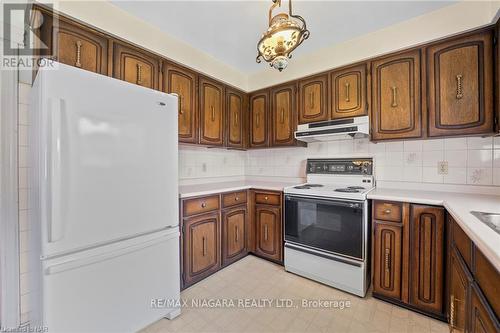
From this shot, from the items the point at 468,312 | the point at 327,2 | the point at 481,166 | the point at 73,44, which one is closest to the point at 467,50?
the point at 481,166

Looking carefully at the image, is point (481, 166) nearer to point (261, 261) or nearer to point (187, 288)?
point (261, 261)

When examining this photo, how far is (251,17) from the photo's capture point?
1.83 metres

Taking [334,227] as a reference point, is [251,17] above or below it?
above

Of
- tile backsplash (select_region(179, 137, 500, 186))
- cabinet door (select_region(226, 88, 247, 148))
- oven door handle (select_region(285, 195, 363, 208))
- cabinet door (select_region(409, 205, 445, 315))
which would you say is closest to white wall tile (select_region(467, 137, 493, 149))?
A: tile backsplash (select_region(179, 137, 500, 186))

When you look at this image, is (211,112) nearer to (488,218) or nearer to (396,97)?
(396,97)

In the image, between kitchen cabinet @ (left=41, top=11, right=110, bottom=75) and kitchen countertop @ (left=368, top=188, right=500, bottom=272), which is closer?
kitchen countertop @ (left=368, top=188, right=500, bottom=272)

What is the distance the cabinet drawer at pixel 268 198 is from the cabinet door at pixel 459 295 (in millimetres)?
1433

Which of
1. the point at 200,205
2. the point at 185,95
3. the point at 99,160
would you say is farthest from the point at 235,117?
the point at 99,160

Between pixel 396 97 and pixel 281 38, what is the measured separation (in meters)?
1.38

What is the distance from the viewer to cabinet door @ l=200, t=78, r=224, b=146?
2359 millimetres

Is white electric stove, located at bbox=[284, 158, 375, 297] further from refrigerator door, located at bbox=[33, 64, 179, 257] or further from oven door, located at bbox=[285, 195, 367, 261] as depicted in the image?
refrigerator door, located at bbox=[33, 64, 179, 257]

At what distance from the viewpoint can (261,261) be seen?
254 cm

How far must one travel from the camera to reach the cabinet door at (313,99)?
2.31m

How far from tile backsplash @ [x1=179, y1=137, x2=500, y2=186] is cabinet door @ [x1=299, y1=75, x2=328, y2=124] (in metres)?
0.39
